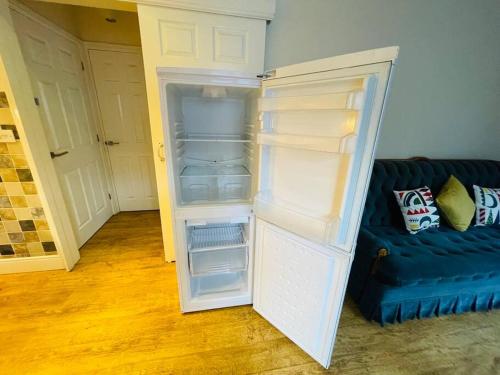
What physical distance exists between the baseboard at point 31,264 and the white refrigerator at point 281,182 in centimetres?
134

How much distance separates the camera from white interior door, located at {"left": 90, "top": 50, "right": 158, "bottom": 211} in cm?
229

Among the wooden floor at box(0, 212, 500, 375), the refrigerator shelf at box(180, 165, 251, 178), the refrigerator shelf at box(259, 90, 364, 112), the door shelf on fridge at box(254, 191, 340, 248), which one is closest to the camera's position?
the refrigerator shelf at box(259, 90, 364, 112)

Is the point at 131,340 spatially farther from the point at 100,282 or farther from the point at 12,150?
the point at 12,150

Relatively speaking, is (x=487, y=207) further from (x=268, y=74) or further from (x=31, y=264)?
(x=31, y=264)

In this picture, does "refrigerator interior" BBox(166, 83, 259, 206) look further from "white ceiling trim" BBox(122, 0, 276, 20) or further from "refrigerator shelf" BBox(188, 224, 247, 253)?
"white ceiling trim" BBox(122, 0, 276, 20)

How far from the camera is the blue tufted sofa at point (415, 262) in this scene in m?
1.26

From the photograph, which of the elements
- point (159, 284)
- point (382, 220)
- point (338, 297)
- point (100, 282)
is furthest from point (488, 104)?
point (100, 282)

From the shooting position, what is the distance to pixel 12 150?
4.89ft

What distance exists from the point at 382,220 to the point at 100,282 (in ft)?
8.17

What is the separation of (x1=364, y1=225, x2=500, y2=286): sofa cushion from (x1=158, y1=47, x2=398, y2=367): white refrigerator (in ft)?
1.65

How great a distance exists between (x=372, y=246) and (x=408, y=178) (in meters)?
0.87

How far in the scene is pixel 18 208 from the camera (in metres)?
1.62

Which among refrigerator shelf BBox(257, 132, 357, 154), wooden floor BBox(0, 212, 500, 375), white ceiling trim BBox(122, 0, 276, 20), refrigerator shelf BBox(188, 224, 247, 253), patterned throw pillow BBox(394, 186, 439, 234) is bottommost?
wooden floor BBox(0, 212, 500, 375)

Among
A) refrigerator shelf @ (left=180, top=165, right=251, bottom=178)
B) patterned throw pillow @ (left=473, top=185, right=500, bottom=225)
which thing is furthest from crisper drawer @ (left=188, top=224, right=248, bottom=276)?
patterned throw pillow @ (left=473, top=185, right=500, bottom=225)
